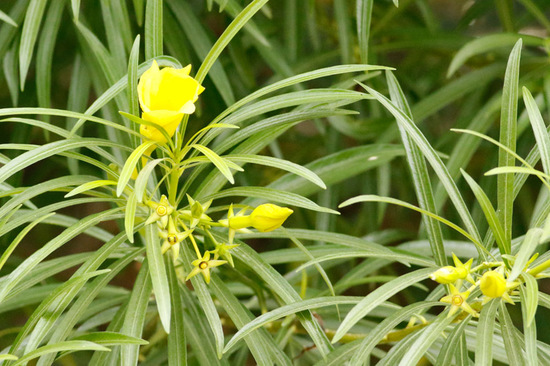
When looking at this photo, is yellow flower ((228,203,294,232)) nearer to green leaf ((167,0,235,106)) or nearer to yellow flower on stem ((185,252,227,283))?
yellow flower on stem ((185,252,227,283))

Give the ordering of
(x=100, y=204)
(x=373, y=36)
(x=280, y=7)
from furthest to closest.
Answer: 1. (x=100, y=204)
2. (x=280, y=7)
3. (x=373, y=36)

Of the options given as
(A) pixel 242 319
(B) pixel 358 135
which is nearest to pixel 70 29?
(B) pixel 358 135

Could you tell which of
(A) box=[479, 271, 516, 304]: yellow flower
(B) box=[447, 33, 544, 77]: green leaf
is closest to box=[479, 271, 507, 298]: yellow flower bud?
(A) box=[479, 271, 516, 304]: yellow flower

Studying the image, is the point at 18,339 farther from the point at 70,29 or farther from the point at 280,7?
the point at 280,7

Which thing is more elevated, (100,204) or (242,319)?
(100,204)

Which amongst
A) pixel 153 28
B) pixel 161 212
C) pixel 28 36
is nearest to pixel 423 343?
pixel 161 212

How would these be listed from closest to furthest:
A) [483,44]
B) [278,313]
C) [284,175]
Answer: [278,313]
[284,175]
[483,44]

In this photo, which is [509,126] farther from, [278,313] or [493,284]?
[278,313]

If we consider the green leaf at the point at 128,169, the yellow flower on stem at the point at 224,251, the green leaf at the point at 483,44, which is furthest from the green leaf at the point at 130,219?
the green leaf at the point at 483,44
